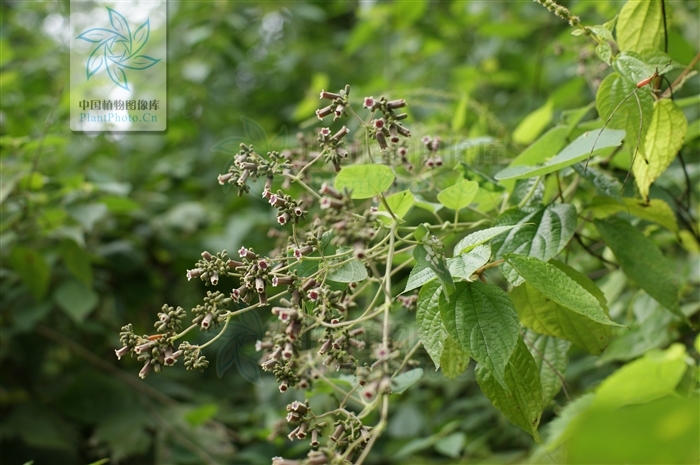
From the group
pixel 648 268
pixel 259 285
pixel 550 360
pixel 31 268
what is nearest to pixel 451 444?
pixel 550 360

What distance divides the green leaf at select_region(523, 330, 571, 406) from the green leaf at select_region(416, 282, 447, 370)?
0.25m

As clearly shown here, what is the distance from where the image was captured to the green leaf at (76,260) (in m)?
1.58

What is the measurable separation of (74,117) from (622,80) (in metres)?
1.74

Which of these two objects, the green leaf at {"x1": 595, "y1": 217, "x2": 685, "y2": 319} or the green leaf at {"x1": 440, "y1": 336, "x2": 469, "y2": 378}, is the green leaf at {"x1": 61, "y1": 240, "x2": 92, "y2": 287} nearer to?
the green leaf at {"x1": 440, "y1": 336, "x2": 469, "y2": 378}

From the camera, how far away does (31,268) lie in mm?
1563

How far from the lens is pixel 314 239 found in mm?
682

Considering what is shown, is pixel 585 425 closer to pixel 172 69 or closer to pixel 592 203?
pixel 592 203

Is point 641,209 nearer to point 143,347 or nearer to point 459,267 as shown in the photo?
point 459,267

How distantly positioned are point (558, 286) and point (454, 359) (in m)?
0.20

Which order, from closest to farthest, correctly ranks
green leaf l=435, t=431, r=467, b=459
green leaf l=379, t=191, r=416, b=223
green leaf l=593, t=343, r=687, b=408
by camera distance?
1. green leaf l=593, t=343, r=687, b=408
2. green leaf l=379, t=191, r=416, b=223
3. green leaf l=435, t=431, r=467, b=459

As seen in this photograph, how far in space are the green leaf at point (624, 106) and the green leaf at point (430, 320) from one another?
0.36 m

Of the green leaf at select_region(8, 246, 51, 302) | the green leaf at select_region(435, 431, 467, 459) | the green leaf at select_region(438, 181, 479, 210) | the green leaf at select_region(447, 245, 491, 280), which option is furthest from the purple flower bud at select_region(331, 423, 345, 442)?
the green leaf at select_region(8, 246, 51, 302)

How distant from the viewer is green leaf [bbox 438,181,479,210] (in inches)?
30.5

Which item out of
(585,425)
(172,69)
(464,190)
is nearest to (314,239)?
(464,190)
